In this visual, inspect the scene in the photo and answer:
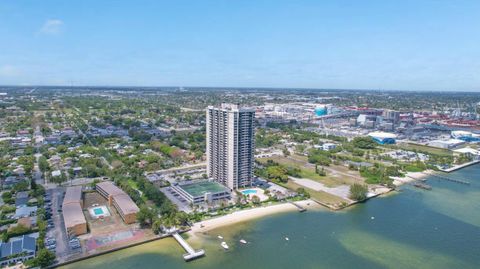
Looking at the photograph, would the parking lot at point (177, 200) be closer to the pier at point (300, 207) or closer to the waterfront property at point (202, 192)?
the waterfront property at point (202, 192)

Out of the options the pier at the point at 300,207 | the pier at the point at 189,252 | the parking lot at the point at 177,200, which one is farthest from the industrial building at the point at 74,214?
Result: the pier at the point at 300,207

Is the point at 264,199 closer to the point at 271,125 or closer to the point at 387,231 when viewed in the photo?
the point at 387,231

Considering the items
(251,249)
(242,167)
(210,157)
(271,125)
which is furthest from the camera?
(271,125)

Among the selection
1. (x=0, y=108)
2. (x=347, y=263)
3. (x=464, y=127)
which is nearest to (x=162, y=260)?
(x=347, y=263)

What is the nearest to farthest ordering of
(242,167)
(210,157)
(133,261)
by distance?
(133,261), (242,167), (210,157)

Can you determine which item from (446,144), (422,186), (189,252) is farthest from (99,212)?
(446,144)
